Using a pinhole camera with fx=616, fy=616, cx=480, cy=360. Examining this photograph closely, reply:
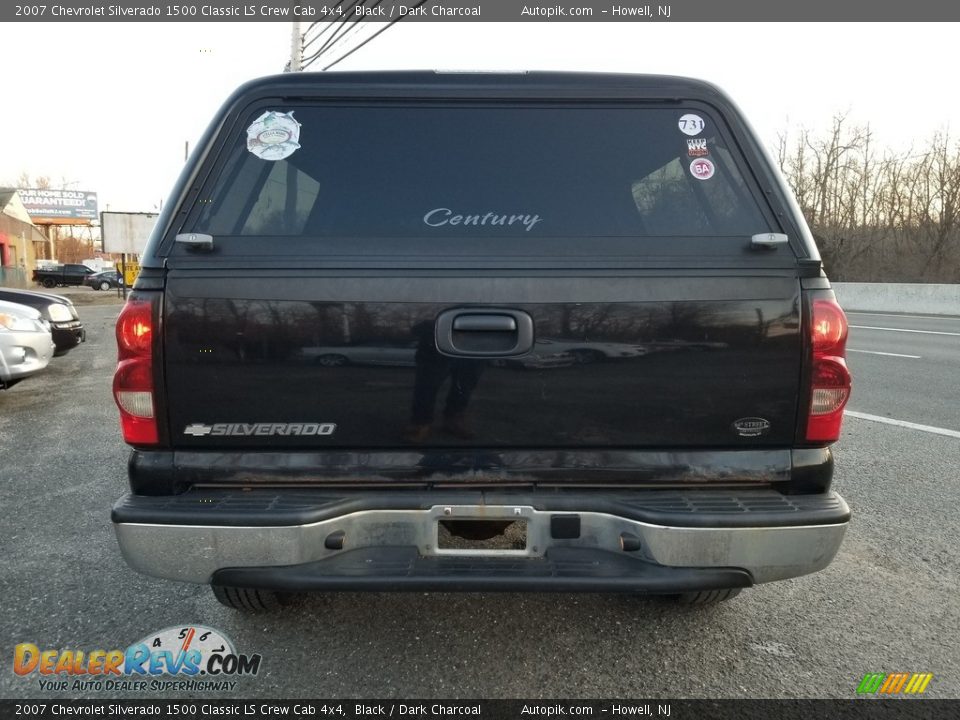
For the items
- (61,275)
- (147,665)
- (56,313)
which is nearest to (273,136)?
(147,665)

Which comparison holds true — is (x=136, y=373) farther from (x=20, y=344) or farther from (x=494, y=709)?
(x=20, y=344)

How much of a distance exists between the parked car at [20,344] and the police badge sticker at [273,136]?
5776 millimetres

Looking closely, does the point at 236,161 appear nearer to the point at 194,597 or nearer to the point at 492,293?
the point at 492,293

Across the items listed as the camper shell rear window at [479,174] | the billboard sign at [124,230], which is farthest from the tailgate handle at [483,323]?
the billboard sign at [124,230]

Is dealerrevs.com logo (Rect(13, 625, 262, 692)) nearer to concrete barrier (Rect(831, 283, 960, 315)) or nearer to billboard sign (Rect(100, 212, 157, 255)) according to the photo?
concrete barrier (Rect(831, 283, 960, 315))

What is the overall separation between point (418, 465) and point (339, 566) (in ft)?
1.35

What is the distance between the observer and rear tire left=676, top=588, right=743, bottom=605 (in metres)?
2.54

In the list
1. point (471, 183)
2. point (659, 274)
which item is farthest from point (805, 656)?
point (471, 183)

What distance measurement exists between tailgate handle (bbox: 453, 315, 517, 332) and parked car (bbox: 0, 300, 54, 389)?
6420 millimetres

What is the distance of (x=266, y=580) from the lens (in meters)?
1.98

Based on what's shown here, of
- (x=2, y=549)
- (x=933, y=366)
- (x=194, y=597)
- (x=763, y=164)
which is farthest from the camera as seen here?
(x=933, y=366)

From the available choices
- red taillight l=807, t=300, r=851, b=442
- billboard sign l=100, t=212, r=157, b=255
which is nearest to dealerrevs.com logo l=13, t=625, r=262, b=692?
red taillight l=807, t=300, r=851, b=442

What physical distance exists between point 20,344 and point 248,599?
5667 mm

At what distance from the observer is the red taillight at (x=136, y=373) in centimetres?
203
